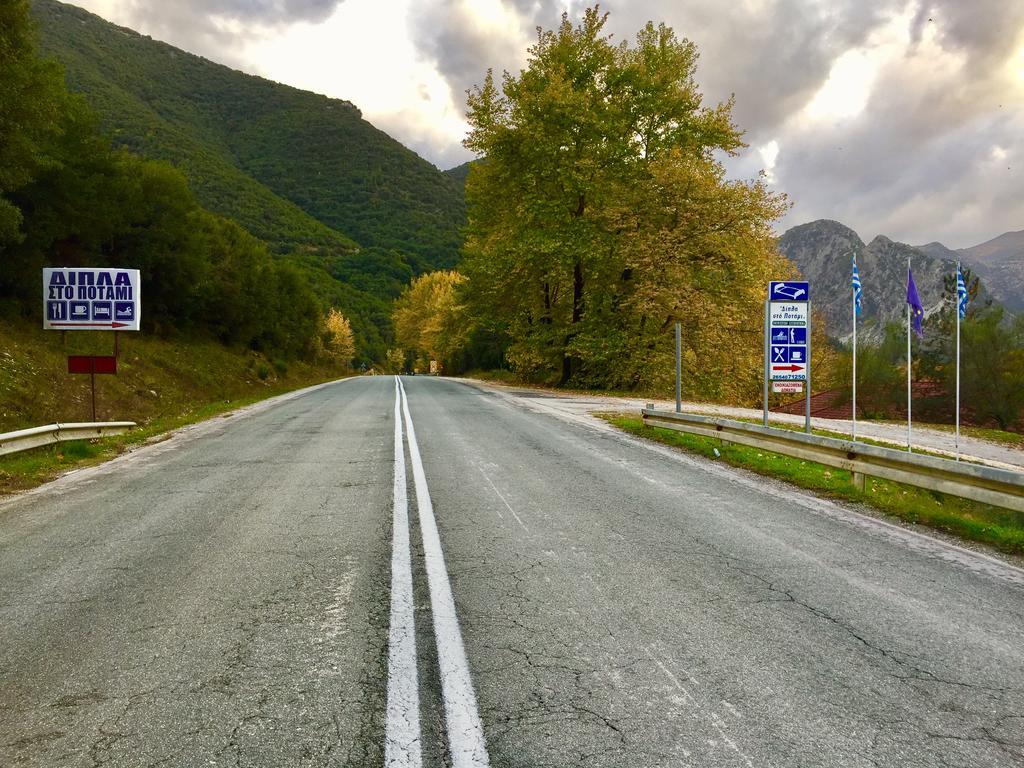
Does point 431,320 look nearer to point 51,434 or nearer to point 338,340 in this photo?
point 338,340

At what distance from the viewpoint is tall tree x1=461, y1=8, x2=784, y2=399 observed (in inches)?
943

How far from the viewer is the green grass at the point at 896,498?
5805mm

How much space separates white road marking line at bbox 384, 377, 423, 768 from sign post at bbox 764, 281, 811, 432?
7811mm

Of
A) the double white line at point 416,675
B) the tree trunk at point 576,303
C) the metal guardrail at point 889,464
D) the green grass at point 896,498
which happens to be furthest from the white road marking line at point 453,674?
the tree trunk at point 576,303

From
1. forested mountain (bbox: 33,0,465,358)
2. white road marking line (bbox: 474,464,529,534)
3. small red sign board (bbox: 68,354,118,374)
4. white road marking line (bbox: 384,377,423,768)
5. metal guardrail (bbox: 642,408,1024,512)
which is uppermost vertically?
forested mountain (bbox: 33,0,465,358)

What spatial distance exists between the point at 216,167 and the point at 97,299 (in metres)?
97.4

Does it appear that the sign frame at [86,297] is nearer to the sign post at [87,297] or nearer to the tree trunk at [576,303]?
the sign post at [87,297]

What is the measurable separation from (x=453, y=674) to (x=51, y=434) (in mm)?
11037

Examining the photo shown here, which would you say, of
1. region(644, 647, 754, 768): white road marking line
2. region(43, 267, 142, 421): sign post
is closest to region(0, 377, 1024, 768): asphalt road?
region(644, 647, 754, 768): white road marking line

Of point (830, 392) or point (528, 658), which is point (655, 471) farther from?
point (830, 392)

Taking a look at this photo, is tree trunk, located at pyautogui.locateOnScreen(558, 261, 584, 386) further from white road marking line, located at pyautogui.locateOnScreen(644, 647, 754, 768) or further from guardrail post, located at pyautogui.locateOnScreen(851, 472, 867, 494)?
white road marking line, located at pyautogui.locateOnScreen(644, 647, 754, 768)

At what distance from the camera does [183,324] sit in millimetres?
32531

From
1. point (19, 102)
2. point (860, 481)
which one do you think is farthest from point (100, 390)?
point (860, 481)

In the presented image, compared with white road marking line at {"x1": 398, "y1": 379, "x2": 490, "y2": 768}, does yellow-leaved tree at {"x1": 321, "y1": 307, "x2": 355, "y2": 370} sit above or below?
above
